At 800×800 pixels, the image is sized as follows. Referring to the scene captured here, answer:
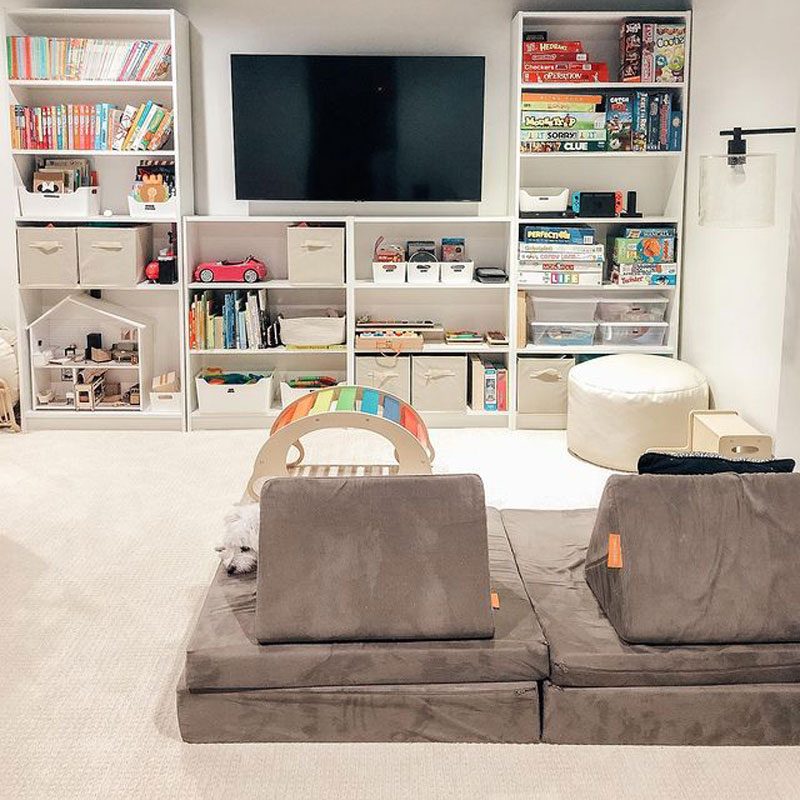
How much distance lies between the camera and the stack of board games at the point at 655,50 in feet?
18.2

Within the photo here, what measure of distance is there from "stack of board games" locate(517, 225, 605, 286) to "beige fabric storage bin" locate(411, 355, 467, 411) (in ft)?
1.91

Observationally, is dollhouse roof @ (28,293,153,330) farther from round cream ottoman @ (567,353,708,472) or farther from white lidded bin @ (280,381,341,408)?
round cream ottoman @ (567,353,708,472)

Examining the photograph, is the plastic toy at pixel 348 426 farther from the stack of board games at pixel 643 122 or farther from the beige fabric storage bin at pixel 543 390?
the stack of board games at pixel 643 122

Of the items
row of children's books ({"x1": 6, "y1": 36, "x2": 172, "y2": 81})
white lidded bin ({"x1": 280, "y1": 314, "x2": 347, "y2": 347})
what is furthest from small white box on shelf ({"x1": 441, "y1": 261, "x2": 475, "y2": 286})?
row of children's books ({"x1": 6, "y1": 36, "x2": 172, "y2": 81})

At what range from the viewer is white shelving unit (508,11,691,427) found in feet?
18.3

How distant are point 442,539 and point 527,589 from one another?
1.38 feet

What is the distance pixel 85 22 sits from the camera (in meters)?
5.71

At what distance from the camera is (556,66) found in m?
5.59

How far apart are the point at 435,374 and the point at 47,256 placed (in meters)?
2.13

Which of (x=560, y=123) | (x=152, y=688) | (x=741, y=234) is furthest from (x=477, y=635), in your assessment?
(x=560, y=123)

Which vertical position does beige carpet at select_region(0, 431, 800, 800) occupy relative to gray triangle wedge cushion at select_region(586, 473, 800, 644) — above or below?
below

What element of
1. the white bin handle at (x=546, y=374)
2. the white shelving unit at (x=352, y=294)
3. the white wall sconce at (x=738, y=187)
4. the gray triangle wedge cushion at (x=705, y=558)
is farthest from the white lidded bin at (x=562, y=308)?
the gray triangle wedge cushion at (x=705, y=558)

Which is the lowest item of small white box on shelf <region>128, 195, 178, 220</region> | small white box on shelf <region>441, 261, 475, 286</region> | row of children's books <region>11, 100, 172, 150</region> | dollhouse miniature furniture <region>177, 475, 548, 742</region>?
dollhouse miniature furniture <region>177, 475, 548, 742</region>

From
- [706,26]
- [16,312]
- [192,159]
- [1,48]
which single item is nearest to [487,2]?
[706,26]
